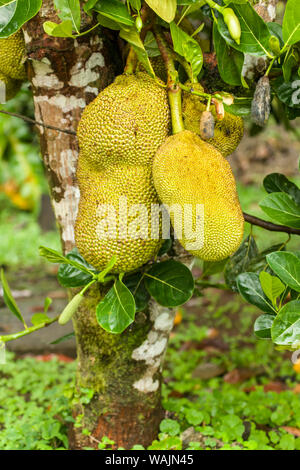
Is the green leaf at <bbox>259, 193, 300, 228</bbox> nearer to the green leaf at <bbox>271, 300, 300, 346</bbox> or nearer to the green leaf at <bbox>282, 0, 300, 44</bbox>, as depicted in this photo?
the green leaf at <bbox>271, 300, 300, 346</bbox>

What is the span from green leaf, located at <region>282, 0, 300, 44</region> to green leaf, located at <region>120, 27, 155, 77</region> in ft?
0.73

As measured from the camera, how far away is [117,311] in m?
0.94

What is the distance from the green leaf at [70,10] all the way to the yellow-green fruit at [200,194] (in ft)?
0.91

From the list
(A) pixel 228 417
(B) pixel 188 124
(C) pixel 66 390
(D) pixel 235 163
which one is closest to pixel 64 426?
(C) pixel 66 390

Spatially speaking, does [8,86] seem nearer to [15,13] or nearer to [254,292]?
[15,13]

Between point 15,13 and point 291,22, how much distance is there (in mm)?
430

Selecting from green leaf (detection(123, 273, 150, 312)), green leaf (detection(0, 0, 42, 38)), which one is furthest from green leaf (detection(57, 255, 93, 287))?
green leaf (detection(0, 0, 42, 38))

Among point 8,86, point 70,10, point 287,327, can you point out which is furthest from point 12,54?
point 287,327

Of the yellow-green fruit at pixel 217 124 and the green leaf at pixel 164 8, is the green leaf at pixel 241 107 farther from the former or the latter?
the green leaf at pixel 164 8

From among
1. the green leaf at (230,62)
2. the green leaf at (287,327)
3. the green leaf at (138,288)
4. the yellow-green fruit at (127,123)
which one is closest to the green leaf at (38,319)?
the green leaf at (138,288)

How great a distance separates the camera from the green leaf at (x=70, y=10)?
0.88 meters

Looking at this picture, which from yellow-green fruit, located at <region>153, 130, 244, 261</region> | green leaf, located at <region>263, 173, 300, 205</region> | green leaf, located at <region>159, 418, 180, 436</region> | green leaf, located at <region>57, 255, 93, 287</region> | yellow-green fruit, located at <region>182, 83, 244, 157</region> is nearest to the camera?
yellow-green fruit, located at <region>153, 130, 244, 261</region>

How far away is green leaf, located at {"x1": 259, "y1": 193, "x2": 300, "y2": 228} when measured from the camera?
0.95 metres

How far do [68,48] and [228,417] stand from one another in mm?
1000
